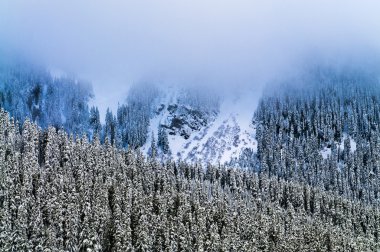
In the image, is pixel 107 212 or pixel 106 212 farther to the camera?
pixel 107 212

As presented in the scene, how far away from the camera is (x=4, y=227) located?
372ft

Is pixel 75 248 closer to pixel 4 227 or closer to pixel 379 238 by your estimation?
pixel 4 227

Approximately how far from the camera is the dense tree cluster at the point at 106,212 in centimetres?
11812

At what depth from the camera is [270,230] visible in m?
150

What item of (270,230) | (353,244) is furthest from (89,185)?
(353,244)

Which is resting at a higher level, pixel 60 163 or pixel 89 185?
pixel 60 163

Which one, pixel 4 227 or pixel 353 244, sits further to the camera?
pixel 353 244

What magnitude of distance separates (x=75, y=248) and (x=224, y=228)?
138ft

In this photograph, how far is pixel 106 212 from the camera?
125 meters

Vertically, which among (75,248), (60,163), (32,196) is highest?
(60,163)

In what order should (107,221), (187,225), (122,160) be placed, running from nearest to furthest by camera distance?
(107,221)
(187,225)
(122,160)

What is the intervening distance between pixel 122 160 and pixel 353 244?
273 feet

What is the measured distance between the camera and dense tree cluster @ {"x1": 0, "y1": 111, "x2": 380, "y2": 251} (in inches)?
4651

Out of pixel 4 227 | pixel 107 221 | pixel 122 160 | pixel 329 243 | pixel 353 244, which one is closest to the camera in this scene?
pixel 4 227
